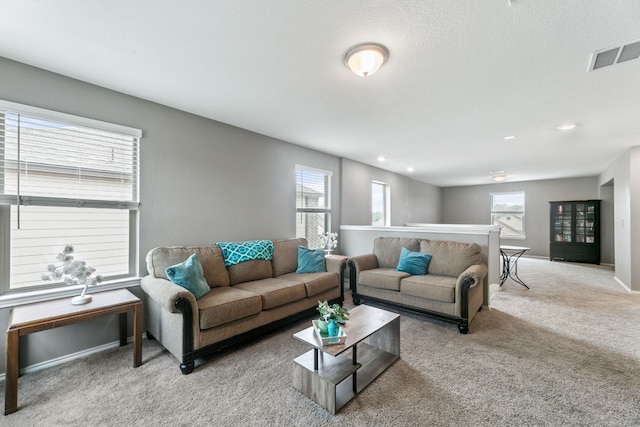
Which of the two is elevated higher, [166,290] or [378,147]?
[378,147]

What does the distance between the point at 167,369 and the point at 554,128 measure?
5253 millimetres

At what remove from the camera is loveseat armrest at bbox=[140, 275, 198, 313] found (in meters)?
2.14

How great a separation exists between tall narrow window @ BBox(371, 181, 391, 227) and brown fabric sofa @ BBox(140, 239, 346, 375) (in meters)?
3.14

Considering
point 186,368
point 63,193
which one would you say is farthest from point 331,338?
point 63,193

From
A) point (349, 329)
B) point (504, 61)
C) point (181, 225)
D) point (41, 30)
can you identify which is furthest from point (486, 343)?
point (41, 30)

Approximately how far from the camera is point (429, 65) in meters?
2.21

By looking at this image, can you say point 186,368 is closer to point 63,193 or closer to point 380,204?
point 63,193

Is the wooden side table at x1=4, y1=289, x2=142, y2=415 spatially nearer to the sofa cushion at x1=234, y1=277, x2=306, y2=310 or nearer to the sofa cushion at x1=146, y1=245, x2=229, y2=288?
the sofa cushion at x1=146, y1=245, x2=229, y2=288

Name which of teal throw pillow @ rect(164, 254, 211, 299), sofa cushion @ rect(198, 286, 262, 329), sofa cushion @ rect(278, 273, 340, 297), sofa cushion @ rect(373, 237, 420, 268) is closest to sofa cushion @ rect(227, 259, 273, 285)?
sofa cushion @ rect(278, 273, 340, 297)

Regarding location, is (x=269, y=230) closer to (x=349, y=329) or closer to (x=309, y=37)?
(x=349, y=329)

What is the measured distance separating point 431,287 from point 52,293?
3.72 m

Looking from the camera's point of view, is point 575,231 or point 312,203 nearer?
point 312,203

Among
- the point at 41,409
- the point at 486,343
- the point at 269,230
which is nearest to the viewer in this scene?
the point at 41,409

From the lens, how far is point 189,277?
8.21 ft
